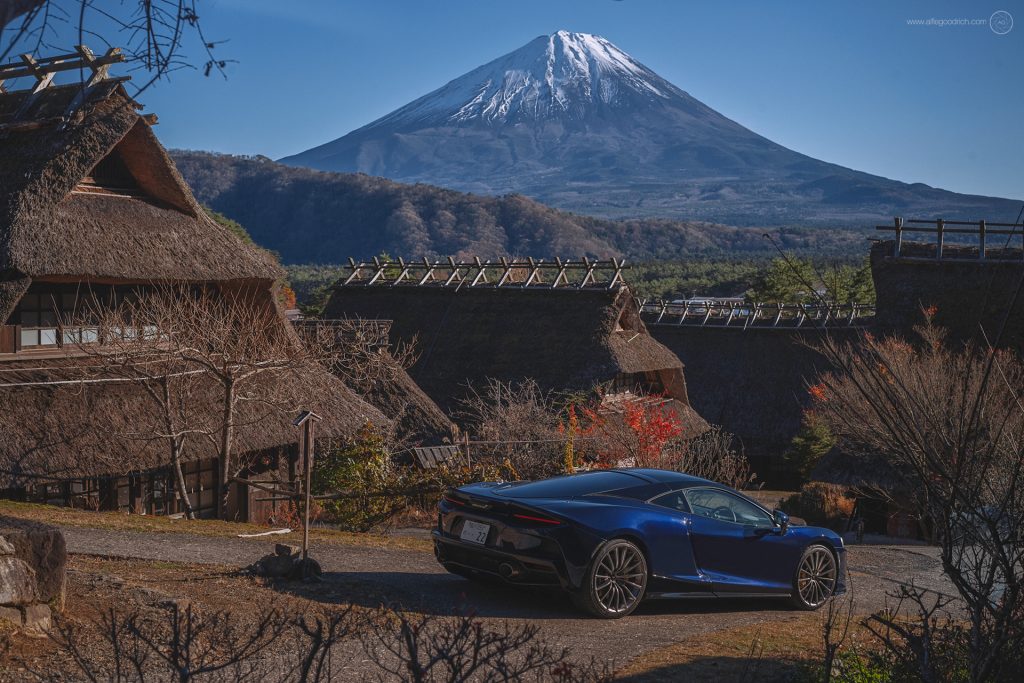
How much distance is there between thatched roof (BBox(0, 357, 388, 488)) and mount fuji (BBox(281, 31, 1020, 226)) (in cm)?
13781

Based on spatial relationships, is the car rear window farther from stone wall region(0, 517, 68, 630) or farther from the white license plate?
stone wall region(0, 517, 68, 630)

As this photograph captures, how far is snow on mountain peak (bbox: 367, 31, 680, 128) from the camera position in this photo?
571 ft

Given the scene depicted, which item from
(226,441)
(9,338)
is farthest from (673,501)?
(9,338)

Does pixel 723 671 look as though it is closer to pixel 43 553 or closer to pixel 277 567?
pixel 277 567

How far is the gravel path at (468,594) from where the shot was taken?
7938mm

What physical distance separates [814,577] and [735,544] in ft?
3.82

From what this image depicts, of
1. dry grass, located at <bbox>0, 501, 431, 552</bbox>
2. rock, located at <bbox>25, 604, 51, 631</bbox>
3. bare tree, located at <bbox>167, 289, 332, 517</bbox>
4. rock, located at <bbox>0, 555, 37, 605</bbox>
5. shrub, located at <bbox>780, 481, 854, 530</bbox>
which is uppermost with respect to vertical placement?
bare tree, located at <bbox>167, 289, 332, 517</bbox>

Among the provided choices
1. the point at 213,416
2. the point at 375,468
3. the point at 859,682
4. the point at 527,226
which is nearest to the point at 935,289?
the point at 375,468

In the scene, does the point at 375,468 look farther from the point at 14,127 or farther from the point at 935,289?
the point at 935,289

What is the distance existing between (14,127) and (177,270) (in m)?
3.10

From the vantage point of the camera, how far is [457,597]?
880 cm

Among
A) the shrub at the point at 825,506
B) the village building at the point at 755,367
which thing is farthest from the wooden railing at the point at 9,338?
the village building at the point at 755,367

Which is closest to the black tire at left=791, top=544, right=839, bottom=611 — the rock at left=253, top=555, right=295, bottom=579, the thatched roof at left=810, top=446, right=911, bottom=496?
the rock at left=253, top=555, right=295, bottom=579

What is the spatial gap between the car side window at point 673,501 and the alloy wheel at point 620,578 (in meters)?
0.59
